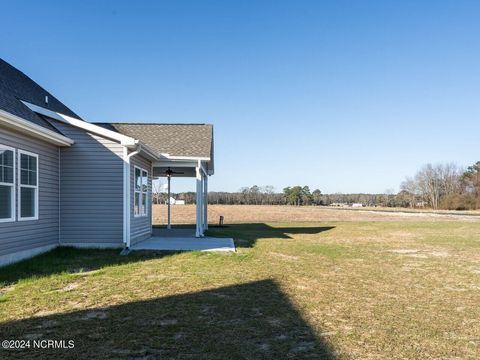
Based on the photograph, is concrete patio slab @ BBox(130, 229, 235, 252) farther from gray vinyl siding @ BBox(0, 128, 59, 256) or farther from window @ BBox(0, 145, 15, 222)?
window @ BBox(0, 145, 15, 222)

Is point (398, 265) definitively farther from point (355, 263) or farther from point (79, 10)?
point (79, 10)

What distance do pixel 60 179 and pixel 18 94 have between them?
2.55 m

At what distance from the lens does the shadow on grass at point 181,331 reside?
3453 millimetres

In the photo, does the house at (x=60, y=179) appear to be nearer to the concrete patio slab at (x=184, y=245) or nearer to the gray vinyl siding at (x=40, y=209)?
the gray vinyl siding at (x=40, y=209)

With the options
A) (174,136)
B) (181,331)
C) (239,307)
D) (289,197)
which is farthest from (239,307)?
(289,197)

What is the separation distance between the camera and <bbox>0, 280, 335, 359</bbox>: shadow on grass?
3453 mm

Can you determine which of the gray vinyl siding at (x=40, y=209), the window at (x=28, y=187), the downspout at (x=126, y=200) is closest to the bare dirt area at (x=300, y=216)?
the downspout at (x=126, y=200)

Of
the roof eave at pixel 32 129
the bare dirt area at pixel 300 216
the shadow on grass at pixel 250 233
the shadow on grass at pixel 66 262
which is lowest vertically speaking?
the bare dirt area at pixel 300 216

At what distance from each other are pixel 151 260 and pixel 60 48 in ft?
37.0

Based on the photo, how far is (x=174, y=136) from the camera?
15000 millimetres

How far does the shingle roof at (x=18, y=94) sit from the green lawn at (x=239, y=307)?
3.35 m

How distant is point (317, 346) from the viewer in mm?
3670

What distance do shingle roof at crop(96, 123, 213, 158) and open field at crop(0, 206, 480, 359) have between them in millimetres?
5273

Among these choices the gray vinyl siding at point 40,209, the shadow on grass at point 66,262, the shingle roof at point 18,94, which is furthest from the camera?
the shingle roof at point 18,94
